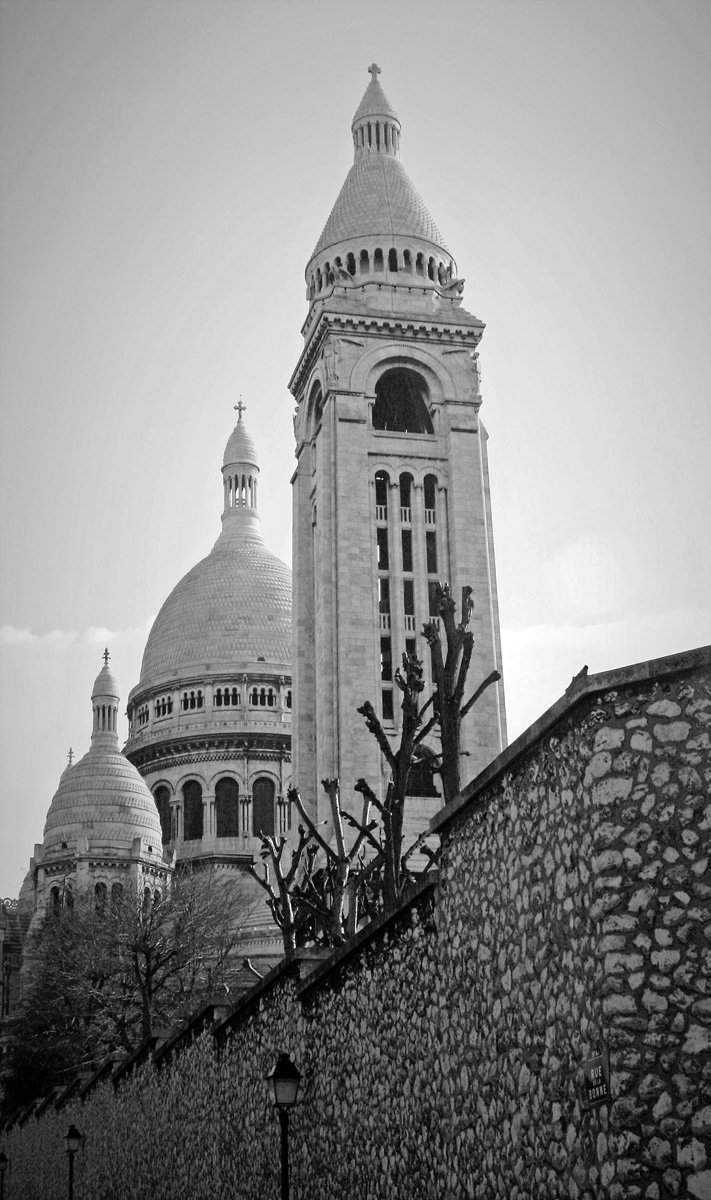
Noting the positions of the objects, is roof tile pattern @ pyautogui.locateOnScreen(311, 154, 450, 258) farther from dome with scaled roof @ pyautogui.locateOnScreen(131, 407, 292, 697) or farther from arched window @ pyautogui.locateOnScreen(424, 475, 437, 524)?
dome with scaled roof @ pyautogui.locateOnScreen(131, 407, 292, 697)

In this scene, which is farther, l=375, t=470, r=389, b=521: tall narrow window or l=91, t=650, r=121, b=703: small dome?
l=91, t=650, r=121, b=703: small dome

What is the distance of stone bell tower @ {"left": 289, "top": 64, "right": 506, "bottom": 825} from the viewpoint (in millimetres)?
56250

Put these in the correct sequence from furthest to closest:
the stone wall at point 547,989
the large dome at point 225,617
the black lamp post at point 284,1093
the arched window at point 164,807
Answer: the large dome at point 225,617 < the arched window at point 164,807 < the black lamp post at point 284,1093 < the stone wall at point 547,989

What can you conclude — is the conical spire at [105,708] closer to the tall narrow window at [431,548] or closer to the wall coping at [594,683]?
the tall narrow window at [431,548]

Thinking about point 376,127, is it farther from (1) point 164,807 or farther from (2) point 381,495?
(1) point 164,807

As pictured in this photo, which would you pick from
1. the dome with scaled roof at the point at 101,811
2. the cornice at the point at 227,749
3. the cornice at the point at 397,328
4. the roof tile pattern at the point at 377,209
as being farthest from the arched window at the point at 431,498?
the cornice at the point at 227,749

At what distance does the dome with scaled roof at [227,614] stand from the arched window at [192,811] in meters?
8.03

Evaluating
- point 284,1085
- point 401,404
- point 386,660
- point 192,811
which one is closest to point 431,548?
point 386,660

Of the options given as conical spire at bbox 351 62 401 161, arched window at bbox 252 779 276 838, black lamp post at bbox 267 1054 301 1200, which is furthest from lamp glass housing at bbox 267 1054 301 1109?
arched window at bbox 252 779 276 838

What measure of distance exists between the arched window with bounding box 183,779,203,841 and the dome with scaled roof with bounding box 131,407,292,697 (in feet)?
26.4

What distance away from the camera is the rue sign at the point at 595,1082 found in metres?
8.50

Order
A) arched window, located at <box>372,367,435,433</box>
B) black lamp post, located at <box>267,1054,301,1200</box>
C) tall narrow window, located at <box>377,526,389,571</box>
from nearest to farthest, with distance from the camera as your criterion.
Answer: black lamp post, located at <box>267,1054,301,1200</box>, tall narrow window, located at <box>377,526,389,571</box>, arched window, located at <box>372,367,435,433</box>

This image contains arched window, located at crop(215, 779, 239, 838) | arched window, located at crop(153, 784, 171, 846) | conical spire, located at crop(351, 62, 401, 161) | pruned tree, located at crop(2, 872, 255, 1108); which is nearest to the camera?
pruned tree, located at crop(2, 872, 255, 1108)

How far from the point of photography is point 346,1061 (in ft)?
46.4
